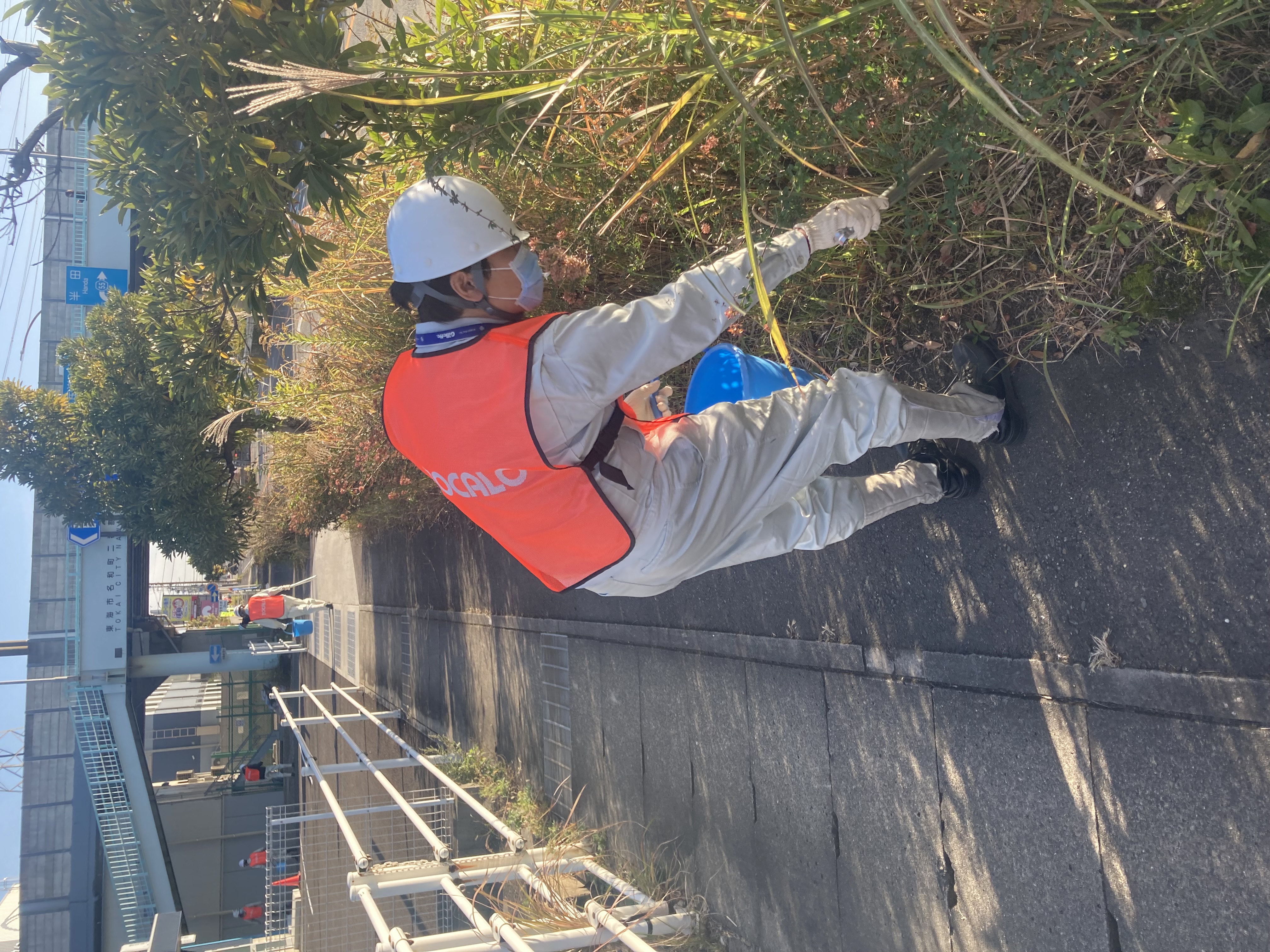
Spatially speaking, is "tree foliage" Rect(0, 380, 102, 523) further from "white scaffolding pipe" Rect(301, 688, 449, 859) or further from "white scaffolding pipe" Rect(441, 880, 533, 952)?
"white scaffolding pipe" Rect(441, 880, 533, 952)

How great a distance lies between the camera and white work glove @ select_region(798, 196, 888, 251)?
2227mm

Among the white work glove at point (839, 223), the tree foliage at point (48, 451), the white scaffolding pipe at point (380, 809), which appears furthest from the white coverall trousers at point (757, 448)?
the tree foliage at point (48, 451)

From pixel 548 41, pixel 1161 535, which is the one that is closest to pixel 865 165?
pixel 548 41

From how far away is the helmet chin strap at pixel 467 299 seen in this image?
7.66ft

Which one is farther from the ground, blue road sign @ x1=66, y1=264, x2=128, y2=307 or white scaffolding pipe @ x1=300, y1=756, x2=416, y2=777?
blue road sign @ x1=66, y1=264, x2=128, y2=307

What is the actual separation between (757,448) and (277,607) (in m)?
12.4

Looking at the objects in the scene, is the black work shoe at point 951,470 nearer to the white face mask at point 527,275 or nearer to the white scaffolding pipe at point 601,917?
the white face mask at point 527,275

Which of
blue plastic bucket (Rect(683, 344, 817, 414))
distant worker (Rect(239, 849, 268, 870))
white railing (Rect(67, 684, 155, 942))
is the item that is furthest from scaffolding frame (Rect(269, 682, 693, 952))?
distant worker (Rect(239, 849, 268, 870))

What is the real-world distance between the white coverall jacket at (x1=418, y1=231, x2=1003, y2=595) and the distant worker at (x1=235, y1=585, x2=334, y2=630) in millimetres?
11613

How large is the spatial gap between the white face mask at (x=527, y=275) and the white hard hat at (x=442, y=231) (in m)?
0.05

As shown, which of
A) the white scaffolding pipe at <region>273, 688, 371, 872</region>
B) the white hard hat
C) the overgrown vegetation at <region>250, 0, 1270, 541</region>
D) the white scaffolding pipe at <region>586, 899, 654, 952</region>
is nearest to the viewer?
the overgrown vegetation at <region>250, 0, 1270, 541</region>

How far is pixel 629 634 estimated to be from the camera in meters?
4.86

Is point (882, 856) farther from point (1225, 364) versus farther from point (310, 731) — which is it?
point (310, 731)

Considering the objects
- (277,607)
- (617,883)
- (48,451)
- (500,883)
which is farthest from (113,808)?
(617,883)
